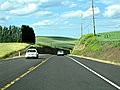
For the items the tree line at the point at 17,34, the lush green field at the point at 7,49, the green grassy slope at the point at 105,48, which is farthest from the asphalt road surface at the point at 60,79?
the tree line at the point at 17,34

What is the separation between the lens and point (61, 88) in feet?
30.6

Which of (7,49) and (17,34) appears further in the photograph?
(17,34)

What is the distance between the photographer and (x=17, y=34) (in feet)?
579

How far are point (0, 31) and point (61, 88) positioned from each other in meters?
157

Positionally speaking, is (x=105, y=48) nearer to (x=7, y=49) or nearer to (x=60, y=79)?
(x=60, y=79)

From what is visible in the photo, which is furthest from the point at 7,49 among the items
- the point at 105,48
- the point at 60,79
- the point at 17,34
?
the point at 17,34

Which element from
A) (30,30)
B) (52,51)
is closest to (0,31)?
(30,30)

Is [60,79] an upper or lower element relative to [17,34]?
lower

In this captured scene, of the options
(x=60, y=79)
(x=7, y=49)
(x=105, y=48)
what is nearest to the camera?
(x=60, y=79)

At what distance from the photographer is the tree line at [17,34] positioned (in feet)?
472

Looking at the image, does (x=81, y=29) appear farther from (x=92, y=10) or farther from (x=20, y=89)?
(x=20, y=89)

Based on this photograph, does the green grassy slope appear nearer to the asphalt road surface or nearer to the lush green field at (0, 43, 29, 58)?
the asphalt road surface

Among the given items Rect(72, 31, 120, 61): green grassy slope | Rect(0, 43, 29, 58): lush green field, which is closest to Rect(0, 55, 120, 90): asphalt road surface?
Rect(72, 31, 120, 61): green grassy slope

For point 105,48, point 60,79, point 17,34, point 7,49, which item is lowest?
point 60,79
